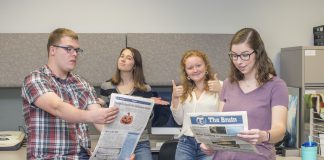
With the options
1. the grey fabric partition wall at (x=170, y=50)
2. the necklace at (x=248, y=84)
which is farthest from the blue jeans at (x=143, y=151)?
the necklace at (x=248, y=84)

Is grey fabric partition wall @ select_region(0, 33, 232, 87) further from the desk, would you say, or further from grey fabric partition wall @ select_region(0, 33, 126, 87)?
Answer: the desk

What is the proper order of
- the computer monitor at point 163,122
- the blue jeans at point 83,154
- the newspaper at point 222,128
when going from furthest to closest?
the computer monitor at point 163,122 → the blue jeans at point 83,154 → the newspaper at point 222,128

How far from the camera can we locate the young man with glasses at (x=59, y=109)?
64.2 inches

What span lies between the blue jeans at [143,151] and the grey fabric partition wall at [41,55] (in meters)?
0.66

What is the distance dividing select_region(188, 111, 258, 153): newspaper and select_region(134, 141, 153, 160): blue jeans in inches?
43.0

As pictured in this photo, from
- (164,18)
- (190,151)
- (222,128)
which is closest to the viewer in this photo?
(222,128)

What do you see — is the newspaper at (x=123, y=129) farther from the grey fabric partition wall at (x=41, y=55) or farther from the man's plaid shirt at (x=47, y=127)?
the grey fabric partition wall at (x=41, y=55)

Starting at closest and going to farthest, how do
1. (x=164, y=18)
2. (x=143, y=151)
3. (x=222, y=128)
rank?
1. (x=222, y=128)
2. (x=143, y=151)
3. (x=164, y=18)

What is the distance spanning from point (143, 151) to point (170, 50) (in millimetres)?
860

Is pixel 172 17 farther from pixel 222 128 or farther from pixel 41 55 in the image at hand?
pixel 222 128

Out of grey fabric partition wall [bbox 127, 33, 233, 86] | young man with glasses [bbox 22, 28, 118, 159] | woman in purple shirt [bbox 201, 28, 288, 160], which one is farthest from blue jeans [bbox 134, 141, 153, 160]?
woman in purple shirt [bbox 201, 28, 288, 160]

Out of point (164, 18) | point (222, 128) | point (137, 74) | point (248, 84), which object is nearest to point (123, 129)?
point (222, 128)

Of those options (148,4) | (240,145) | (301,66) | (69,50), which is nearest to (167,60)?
(148,4)

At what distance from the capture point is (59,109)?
1619 mm
